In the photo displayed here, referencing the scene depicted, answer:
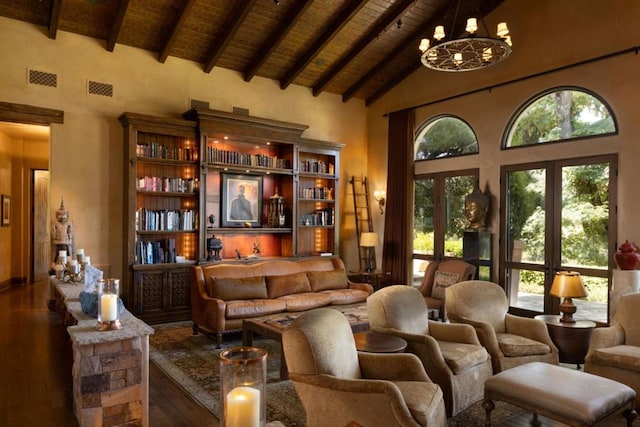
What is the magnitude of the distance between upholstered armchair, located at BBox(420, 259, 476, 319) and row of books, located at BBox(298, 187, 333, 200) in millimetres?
2623

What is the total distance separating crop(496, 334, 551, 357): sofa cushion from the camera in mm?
3986

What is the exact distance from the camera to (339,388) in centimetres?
256

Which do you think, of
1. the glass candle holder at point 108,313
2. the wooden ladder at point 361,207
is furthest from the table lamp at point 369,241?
the glass candle holder at point 108,313

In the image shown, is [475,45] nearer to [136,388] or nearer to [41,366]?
[136,388]

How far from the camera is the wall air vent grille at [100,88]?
21.6 ft

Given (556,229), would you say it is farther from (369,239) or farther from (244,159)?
(244,159)

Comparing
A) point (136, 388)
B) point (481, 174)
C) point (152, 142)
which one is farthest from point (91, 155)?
point (481, 174)

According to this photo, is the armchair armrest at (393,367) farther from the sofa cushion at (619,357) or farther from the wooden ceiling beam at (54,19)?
the wooden ceiling beam at (54,19)

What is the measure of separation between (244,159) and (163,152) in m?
1.29

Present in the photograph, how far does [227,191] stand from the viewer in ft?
24.3

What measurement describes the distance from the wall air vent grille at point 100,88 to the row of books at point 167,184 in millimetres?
1363

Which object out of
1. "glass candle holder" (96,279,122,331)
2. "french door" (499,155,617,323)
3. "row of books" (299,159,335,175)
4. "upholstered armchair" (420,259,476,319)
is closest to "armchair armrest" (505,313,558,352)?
"upholstered armchair" (420,259,476,319)

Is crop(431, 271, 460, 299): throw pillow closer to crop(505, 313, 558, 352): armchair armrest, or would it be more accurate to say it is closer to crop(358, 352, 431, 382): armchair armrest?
crop(505, 313, 558, 352): armchair armrest

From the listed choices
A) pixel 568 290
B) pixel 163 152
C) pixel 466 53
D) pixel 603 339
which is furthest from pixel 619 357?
pixel 163 152
